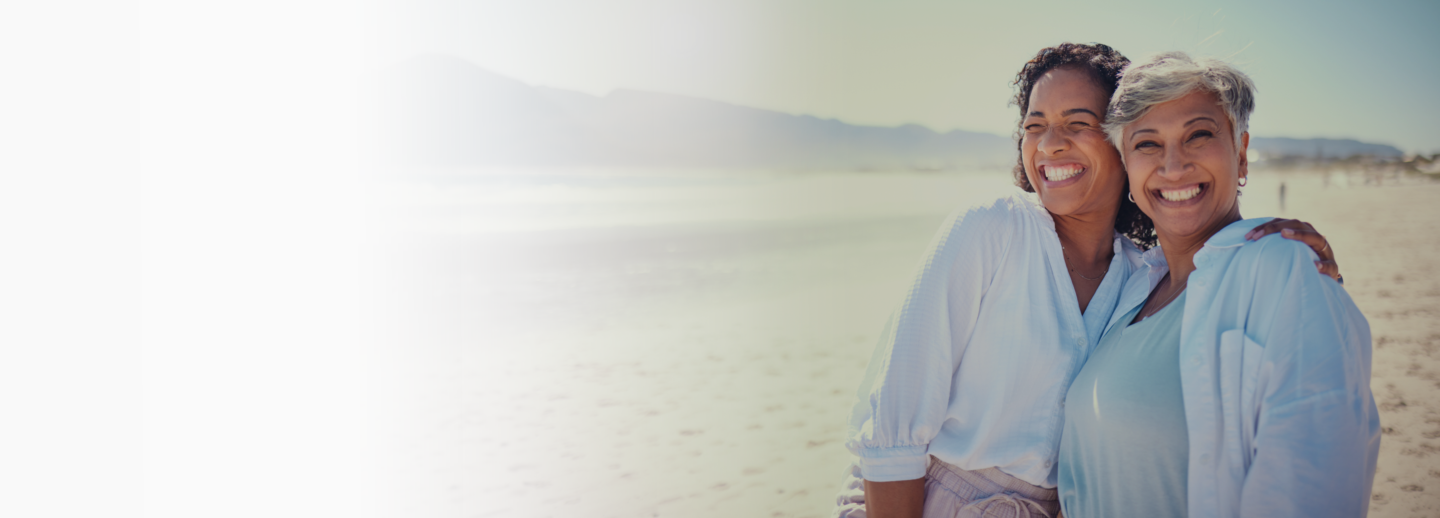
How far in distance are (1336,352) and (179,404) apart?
961 centimetres

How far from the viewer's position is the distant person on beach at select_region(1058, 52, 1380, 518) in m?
1.59

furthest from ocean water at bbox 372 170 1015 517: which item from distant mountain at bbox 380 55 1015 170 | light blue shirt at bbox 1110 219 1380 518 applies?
distant mountain at bbox 380 55 1015 170

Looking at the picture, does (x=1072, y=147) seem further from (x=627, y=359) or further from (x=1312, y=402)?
(x=627, y=359)

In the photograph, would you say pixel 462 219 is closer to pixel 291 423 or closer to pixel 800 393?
pixel 291 423

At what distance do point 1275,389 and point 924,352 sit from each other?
2.51 ft

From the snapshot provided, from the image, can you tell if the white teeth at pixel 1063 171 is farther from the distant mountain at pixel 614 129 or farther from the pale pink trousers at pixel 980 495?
the distant mountain at pixel 614 129

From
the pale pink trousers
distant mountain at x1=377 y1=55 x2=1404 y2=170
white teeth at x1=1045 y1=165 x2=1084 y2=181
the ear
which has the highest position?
distant mountain at x1=377 y1=55 x2=1404 y2=170

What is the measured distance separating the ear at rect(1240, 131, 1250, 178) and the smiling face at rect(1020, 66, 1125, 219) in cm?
32

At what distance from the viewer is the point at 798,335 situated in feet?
32.7

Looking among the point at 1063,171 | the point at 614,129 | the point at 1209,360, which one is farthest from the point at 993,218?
the point at 614,129

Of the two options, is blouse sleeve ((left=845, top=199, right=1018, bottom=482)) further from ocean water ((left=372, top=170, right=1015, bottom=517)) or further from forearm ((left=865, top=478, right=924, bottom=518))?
ocean water ((left=372, top=170, right=1015, bottom=517))

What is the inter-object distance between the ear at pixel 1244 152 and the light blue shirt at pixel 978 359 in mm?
610

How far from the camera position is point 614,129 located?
2608 inches

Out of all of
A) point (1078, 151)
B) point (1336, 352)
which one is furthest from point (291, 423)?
point (1336, 352)
